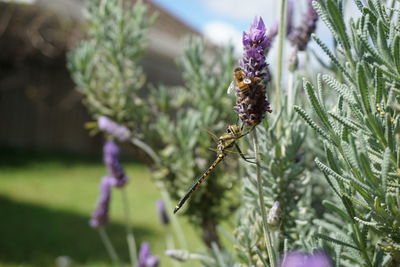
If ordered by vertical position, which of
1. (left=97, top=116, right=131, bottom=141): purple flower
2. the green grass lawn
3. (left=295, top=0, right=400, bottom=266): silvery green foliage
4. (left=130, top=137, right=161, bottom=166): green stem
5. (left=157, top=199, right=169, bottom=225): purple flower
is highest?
(left=295, top=0, right=400, bottom=266): silvery green foliage

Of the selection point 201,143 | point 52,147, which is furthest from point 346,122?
point 52,147

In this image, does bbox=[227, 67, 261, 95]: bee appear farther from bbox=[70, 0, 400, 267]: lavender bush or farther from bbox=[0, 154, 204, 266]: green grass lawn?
bbox=[0, 154, 204, 266]: green grass lawn

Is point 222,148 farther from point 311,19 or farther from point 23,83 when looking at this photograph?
point 23,83

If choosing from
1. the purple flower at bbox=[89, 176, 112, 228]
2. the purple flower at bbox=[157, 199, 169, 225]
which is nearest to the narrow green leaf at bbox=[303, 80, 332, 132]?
the purple flower at bbox=[89, 176, 112, 228]

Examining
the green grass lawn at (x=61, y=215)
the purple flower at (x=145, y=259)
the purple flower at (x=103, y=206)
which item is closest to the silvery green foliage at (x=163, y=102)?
the purple flower at (x=145, y=259)

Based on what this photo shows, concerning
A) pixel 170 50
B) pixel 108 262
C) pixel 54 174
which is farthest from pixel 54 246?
pixel 170 50
